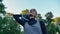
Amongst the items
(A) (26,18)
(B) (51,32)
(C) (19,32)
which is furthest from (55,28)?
(A) (26,18)

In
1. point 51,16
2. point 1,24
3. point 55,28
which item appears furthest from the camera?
point 51,16

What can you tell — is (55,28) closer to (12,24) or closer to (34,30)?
(12,24)

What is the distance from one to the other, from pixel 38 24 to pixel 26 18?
0.99ft

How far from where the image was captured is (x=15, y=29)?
120ft

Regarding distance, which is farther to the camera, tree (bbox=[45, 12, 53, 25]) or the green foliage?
tree (bbox=[45, 12, 53, 25])

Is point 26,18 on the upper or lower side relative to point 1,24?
upper

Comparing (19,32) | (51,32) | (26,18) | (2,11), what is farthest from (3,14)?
(26,18)

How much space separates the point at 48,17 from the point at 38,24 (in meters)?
33.9

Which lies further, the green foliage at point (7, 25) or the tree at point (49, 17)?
the tree at point (49, 17)

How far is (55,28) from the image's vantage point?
37.3 m

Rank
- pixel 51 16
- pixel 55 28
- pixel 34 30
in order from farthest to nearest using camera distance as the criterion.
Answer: pixel 51 16 < pixel 55 28 < pixel 34 30

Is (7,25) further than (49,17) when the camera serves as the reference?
No

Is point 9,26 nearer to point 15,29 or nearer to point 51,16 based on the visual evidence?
point 15,29

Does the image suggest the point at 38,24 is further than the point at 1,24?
No
